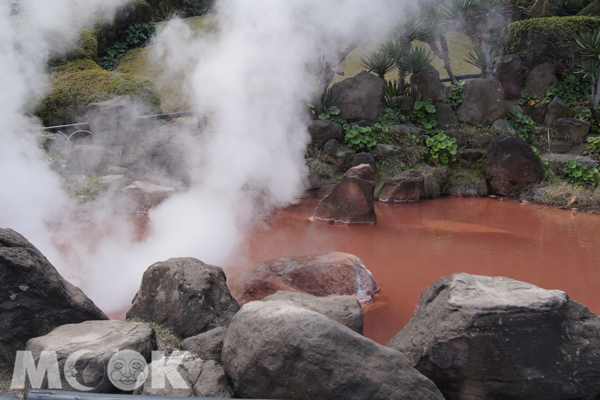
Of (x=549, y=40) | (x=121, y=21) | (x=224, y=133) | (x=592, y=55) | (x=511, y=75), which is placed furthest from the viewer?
(x=121, y=21)

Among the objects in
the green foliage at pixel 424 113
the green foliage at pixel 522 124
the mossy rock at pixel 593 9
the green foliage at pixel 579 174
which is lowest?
the green foliage at pixel 579 174

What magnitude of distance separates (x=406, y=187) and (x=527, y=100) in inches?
179

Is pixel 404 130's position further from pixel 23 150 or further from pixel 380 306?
pixel 23 150

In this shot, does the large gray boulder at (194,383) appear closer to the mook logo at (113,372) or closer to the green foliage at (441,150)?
the mook logo at (113,372)

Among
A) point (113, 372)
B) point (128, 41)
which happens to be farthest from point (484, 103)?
point (128, 41)

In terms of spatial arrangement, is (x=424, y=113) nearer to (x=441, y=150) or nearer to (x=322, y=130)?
(x=441, y=150)

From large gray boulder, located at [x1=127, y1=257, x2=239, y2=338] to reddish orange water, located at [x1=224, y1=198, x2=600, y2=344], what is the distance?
48.2 inches

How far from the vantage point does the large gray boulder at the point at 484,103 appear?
31.1ft

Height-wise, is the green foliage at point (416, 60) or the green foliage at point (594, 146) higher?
the green foliage at point (416, 60)

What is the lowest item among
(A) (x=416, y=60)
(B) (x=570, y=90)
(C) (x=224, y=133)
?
(C) (x=224, y=133)

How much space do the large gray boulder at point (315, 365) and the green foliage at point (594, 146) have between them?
28.8 ft

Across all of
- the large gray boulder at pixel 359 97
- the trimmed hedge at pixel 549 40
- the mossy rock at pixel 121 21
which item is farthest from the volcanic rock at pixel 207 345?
the mossy rock at pixel 121 21

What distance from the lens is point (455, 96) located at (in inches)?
392

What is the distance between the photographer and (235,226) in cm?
598
